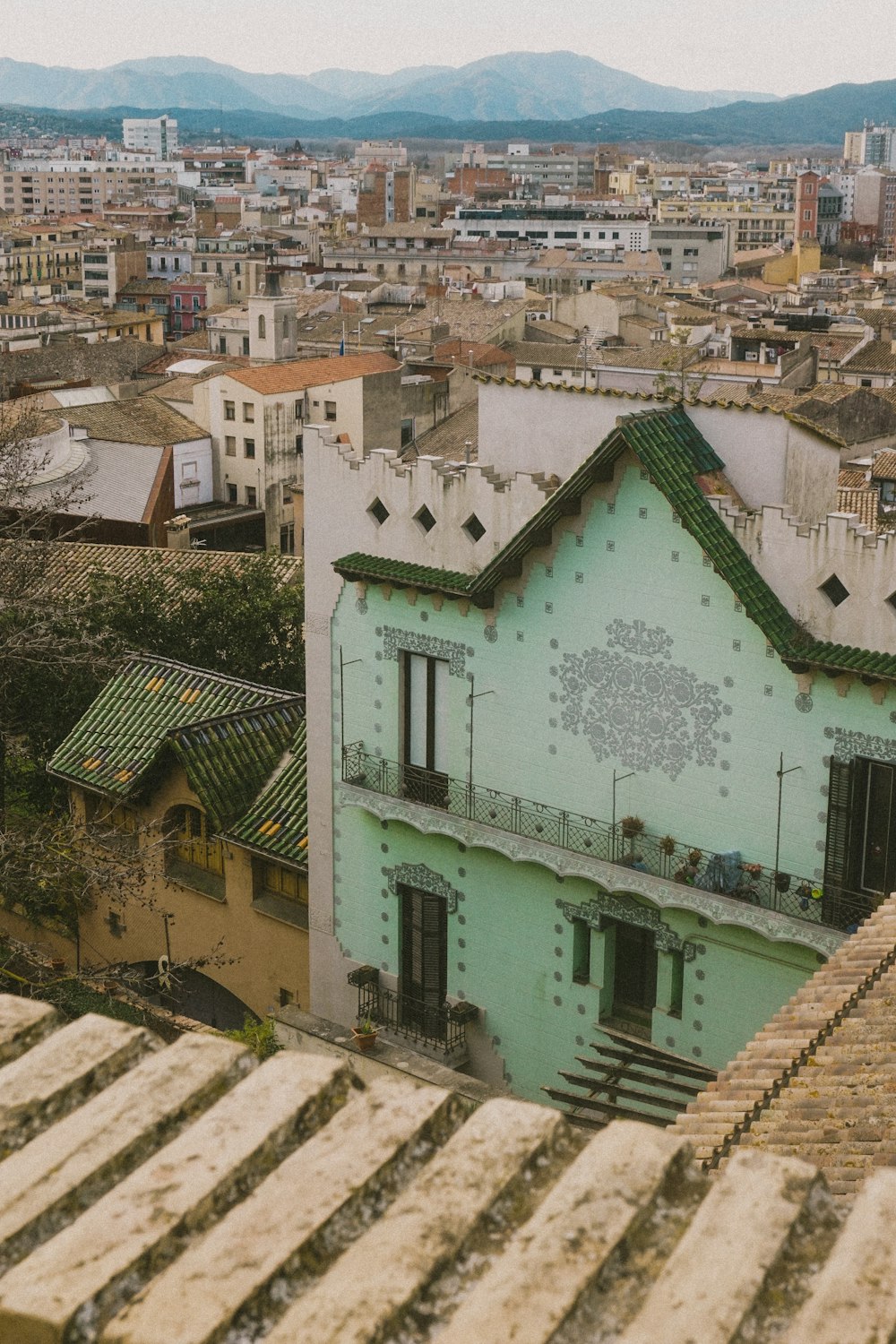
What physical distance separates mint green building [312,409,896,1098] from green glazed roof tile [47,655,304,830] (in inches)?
92.9

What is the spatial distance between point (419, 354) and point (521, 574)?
7529cm

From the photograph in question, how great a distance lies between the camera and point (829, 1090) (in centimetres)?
942

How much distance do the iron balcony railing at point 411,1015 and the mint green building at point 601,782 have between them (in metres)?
0.03

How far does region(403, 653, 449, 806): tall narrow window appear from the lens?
2028 cm

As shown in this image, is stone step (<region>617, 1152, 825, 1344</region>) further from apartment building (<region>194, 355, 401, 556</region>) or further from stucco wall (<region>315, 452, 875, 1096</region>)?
apartment building (<region>194, 355, 401, 556</region>)

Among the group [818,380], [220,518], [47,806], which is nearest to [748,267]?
[818,380]

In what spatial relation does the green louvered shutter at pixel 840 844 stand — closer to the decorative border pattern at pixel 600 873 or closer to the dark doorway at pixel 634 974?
the decorative border pattern at pixel 600 873

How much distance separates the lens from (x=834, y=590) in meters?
17.0

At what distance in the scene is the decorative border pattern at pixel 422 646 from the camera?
65.5 ft

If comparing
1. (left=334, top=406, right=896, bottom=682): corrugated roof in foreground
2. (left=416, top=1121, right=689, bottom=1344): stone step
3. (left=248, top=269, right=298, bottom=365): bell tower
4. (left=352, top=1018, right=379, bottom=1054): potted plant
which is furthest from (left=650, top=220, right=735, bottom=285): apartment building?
(left=416, top=1121, right=689, bottom=1344): stone step

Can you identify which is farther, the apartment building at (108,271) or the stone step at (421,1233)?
the apartment building at (108,271)

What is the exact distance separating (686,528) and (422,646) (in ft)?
13.5

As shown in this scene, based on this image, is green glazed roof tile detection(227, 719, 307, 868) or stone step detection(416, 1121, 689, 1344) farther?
green glazed roof tile detection(227, 719, 307, 868)

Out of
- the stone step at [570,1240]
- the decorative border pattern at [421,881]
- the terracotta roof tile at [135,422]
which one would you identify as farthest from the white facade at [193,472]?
the stone step at [570,1240]
